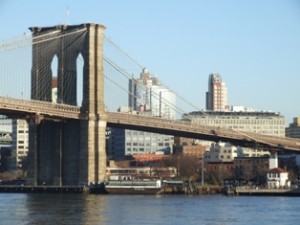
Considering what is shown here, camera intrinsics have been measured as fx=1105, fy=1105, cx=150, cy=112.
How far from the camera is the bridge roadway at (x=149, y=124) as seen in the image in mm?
67875

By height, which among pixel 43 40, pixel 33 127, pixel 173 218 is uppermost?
pixel 43 40

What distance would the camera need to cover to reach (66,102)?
7431cm

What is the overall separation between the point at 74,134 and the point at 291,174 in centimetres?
2377

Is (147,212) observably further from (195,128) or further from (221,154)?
(221,154)

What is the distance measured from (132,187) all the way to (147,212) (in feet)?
82.4

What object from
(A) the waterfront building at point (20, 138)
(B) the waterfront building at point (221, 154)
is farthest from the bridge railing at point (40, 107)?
(A) the waterfront building at point (20, 138)

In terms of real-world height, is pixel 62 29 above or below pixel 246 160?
above

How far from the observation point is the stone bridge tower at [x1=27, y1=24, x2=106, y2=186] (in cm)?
7250

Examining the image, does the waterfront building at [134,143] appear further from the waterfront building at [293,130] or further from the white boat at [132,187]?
the white boat at [132,187]

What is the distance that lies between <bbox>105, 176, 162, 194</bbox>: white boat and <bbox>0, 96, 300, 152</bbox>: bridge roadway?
4.59 metres

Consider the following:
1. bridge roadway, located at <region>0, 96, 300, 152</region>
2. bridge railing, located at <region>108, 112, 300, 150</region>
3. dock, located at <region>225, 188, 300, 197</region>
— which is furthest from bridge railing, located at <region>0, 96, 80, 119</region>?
dock, located at <region>225, 188, 300, 197</region>

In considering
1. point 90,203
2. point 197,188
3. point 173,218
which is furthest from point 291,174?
point 173,218

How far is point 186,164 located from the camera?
313 ft

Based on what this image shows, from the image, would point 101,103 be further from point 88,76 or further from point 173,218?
point 173,218
